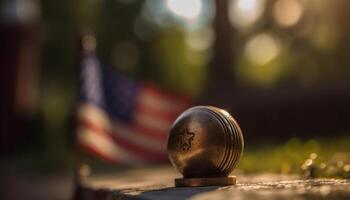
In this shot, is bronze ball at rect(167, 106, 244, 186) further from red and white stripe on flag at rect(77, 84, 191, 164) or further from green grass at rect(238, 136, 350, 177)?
red and white stripe on flag at rect(77, 84, 191, 164)

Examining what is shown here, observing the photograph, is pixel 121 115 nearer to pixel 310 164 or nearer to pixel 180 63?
pixel 310 164

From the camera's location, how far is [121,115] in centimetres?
905

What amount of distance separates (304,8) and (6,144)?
11.9 m

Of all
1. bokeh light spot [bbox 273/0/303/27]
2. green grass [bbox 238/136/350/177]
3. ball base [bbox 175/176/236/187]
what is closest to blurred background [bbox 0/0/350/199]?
bokeh light spot [bbox 273/0/303/27]

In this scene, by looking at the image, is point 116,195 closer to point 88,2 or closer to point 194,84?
point 88,2

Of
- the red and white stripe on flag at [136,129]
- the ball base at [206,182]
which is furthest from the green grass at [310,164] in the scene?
the ball base at [206,182]

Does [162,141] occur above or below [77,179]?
above

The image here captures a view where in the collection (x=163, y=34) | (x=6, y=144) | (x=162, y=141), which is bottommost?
(x=162, y=141)

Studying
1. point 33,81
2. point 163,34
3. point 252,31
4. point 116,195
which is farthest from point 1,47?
point 116,195

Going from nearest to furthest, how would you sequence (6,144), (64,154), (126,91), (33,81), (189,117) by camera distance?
(189,117), (126,91), (64,154), (6,144), (33,81)

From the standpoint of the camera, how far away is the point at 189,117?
5.20 meters

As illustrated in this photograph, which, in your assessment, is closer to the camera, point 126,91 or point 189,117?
point 189,117

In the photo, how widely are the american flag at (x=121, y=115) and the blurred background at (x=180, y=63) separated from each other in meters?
4.98

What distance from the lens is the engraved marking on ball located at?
513 cm
